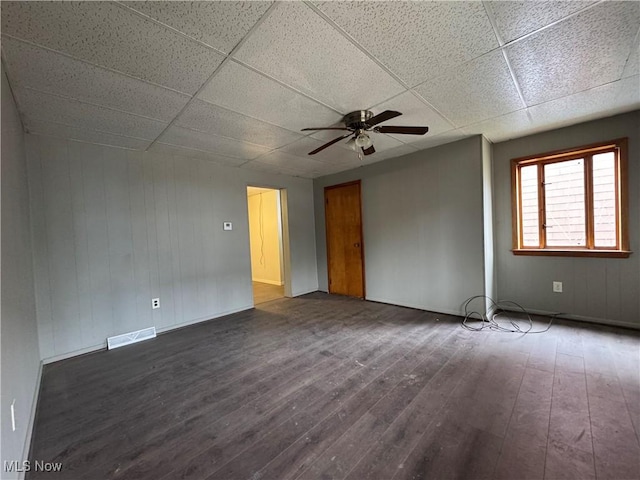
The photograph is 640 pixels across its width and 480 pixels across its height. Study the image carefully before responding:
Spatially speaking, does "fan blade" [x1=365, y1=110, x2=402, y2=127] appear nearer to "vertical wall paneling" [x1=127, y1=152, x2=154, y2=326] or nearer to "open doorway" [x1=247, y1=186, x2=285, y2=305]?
"vertical wall paneling" [x1=127, y1=152, x2=154, y2=326]

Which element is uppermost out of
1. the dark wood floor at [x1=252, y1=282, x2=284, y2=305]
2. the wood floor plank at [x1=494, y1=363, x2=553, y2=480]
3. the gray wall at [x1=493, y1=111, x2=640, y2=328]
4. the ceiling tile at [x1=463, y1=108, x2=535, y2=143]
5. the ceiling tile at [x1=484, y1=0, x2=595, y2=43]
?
the ceiling tile at [x1=484, y1=0, x2=595, y2=43]

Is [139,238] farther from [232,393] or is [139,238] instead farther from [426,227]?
[426,227]

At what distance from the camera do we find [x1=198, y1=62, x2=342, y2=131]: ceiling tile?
1.84m

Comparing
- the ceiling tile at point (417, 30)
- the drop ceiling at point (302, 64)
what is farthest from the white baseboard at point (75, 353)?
the ceiling tile at point (417, 30)

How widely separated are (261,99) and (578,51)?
7.25 ft

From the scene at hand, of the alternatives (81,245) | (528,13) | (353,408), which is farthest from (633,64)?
(81,245)

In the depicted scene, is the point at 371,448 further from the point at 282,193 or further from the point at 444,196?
the point at 282,193

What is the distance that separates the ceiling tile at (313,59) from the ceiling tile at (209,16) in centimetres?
7

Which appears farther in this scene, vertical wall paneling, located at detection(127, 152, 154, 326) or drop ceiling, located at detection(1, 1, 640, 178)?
vertical wall paneling, located at detection(127, 152, 154, 326)

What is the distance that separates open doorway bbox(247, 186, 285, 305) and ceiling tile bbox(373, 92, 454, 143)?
361 cm

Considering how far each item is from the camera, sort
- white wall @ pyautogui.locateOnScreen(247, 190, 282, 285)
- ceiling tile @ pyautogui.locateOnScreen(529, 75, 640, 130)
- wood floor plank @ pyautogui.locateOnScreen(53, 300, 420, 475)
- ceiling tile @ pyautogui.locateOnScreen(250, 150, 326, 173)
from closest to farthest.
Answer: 1. wood floor plank @ pyautogui.locateOnScreen(53, 300, 420, 475)
2. ceiling tile @ pyautogui.locateOnScreen(529, 75, 640, 130)
3. ceiling tile @ pyautogui.locateOnScreen(250, 150, 326, 173)
4. white wall @ pyautogui.locateOnScreen(247, 190, 282, 285)

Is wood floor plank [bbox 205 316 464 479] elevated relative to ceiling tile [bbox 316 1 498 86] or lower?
lower

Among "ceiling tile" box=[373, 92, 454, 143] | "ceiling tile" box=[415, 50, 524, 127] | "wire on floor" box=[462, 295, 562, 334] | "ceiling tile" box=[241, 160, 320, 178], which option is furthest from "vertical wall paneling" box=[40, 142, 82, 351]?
"wire on floor" box=[462, 295, 562, 334]

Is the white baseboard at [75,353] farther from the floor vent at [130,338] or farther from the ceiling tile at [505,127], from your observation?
the ceiling tile at [505,127]
